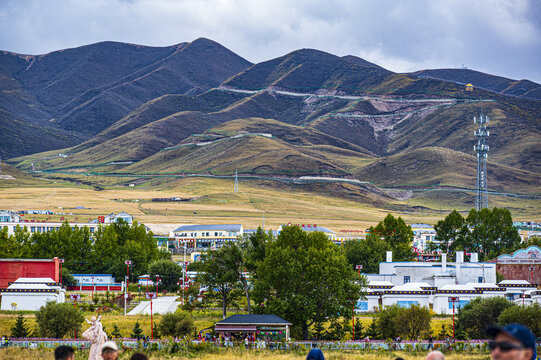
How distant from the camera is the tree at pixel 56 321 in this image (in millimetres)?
45031

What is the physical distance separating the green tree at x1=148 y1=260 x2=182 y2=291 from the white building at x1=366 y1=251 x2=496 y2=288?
24.9 meters

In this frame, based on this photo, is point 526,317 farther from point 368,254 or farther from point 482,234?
point 482,234

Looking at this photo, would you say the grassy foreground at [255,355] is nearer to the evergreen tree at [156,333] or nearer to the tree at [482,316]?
the evergreen tree at [156,333]

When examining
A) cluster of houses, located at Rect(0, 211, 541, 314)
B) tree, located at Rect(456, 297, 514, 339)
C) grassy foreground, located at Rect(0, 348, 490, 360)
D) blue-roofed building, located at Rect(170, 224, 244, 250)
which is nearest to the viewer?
grassy foreground, located at Rect(0, 348, 490, 360)

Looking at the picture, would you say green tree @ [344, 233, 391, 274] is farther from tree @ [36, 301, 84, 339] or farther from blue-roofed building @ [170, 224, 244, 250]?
tree @ [36, 301, 84, 339]

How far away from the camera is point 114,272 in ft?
296

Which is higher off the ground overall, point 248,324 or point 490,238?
point 490,238

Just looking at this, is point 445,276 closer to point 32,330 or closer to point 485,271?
point 485,271

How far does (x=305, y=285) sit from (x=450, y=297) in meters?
17.9

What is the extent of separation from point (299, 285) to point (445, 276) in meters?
26.5

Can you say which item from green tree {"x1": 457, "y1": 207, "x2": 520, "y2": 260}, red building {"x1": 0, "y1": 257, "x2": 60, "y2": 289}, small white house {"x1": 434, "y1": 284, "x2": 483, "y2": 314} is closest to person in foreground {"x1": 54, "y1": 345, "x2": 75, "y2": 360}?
small white house {"x1": 434, "y1": 284, "x2": 483, "y2": 314}

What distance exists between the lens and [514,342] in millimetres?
→ 7250

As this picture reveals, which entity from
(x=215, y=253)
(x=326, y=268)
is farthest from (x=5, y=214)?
(x=326, y=268)

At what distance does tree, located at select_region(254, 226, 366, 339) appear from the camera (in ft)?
160
